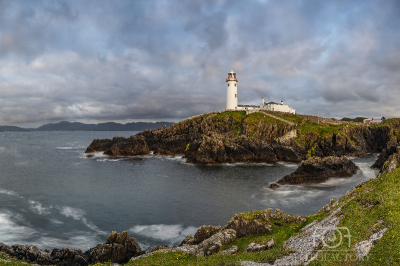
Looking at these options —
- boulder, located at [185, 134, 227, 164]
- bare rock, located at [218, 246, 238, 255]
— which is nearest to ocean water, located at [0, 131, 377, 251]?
boulder, located at [185, 134, 227, 164]

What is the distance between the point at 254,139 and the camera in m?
86.6

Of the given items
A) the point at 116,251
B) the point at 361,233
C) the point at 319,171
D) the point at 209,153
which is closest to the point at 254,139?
the point at 209,153

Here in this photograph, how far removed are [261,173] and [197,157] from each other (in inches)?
824

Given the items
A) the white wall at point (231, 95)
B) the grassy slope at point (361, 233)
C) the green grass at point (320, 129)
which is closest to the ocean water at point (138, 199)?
the grassy slope at point (361, 233)

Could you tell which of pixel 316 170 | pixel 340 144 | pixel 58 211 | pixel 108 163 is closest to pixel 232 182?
pixel 316 170

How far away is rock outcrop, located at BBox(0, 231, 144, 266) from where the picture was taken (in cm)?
2308

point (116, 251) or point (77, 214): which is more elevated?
point (116, 251)

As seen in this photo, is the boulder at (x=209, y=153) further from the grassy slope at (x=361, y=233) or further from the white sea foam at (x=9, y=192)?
the grassy slope at (x=361, y=233)

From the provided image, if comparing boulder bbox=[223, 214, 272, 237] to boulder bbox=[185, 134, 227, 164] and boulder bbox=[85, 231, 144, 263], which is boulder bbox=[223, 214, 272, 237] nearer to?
boulder bbox=[85, 231, 144, 263]

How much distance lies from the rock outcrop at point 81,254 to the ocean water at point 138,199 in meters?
4.21

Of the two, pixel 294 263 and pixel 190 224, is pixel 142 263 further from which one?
pixel 190 224

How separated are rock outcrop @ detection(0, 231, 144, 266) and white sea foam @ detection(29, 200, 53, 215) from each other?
1540cm

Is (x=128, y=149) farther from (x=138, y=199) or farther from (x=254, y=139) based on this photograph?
(x=138, y=199)

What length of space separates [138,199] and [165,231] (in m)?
13.7
